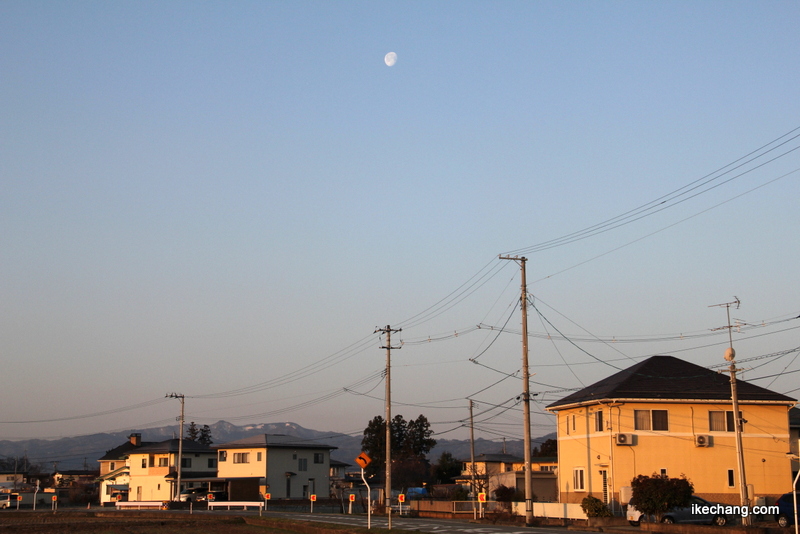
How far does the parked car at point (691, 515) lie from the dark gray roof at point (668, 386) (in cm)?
945

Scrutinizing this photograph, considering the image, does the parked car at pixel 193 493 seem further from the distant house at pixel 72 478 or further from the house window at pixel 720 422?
the distant house at pixel 72 478

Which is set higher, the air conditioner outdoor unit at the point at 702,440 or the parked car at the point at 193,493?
the air conditioner outdoor unit at the point at 702,440

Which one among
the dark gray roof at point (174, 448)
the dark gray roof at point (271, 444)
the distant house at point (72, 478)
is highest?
the dark gray roof at point (271, 444)

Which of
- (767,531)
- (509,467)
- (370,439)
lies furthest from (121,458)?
(767,531)

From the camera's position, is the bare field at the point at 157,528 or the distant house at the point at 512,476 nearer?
the bare field at the point at 157,528

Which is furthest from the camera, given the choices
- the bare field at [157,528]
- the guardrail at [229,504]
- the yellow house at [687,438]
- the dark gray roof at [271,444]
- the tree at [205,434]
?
the tree at [205,434]

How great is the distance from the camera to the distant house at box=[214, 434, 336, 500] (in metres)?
72.8

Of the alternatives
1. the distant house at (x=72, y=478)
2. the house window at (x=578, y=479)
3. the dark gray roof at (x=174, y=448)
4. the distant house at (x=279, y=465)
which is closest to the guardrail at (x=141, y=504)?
the distant house at (x=279, y=465)

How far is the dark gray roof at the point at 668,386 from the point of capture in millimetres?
42688

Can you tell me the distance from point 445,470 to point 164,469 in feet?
119

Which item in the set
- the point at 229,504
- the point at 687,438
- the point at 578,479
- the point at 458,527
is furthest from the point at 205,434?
the point at 458,527

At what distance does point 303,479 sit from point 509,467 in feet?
73.4

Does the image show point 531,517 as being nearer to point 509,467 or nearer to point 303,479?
point 303,479

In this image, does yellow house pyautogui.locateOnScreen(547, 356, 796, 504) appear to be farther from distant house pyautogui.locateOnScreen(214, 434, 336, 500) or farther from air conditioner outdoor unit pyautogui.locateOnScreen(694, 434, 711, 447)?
distant house pyautogui.locateOnScreen(214, 434, 336, 500)
